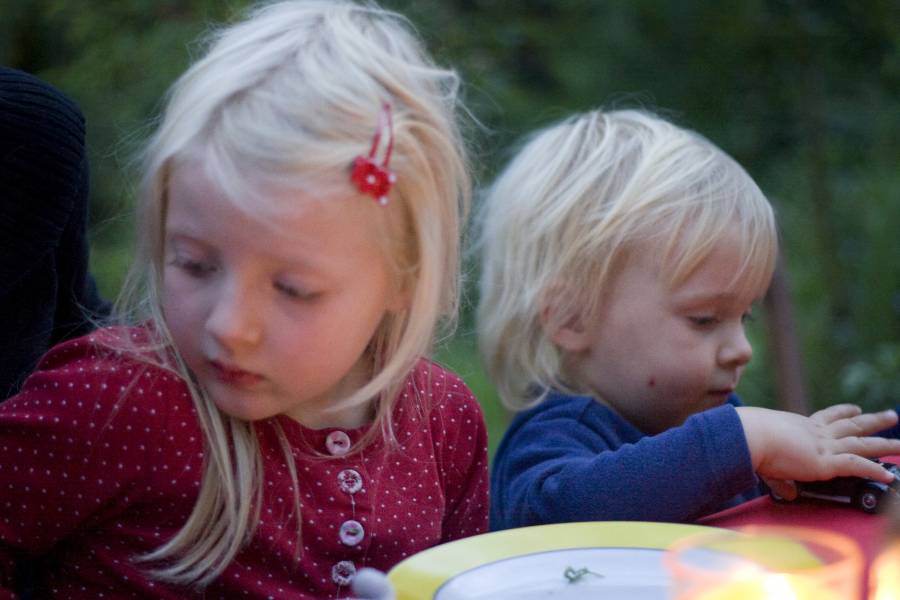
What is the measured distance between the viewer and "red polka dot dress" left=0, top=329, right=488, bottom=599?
1.31 m

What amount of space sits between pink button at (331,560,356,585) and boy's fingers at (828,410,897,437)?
0.66 metres

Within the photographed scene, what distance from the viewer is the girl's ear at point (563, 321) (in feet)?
6.48

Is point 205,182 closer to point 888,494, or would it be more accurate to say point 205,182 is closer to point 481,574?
point 481,574

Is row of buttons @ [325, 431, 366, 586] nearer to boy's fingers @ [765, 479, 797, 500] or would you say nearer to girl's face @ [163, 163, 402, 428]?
girl's face @ [163, 163, 402, 428]

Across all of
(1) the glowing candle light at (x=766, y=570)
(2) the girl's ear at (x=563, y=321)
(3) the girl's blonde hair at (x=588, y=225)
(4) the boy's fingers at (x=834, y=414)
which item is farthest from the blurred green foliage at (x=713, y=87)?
(1) the glowing candle light at (x=766, y=570)

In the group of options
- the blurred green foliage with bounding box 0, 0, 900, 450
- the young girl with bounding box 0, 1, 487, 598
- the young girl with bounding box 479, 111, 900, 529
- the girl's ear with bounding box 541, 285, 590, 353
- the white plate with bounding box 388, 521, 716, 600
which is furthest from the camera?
the blurred green foliage with bounding box 0, 0, 900, 450

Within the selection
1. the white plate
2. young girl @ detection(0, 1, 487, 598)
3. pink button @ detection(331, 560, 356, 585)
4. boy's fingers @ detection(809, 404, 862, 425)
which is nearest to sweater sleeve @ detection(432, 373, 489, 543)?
young girl @ detection(0, 1, 487, 598)

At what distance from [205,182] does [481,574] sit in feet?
1.60

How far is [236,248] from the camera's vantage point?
1.26 metres

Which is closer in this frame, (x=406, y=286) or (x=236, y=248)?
(x=236, y=248)

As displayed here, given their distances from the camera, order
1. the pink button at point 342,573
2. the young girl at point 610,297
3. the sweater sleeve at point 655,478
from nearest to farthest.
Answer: the pink button at point 342,573 → the sweater sleeve at point 655,478 → the young girl at point 610,297

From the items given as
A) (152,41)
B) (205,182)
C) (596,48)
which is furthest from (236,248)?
(596,48)

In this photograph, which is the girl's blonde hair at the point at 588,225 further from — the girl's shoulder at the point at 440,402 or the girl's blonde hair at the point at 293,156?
the girl's blonde hair at the point at 293,156

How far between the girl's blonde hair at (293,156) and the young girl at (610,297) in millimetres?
417
